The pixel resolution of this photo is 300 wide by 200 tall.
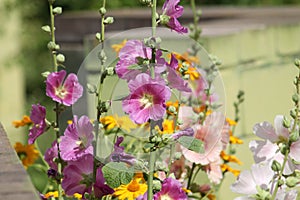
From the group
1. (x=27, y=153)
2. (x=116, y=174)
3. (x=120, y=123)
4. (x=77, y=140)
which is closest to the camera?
(x=116, y=174)

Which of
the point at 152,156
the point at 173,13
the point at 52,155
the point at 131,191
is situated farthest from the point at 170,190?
the point at 52,155

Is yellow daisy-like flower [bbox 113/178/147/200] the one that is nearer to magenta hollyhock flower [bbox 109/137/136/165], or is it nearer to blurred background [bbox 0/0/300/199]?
magenta hollyhock flower [bbox 109/137/136/165]

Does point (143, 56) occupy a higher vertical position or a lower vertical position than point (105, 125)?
higher

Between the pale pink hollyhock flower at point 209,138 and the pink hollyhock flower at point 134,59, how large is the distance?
273 millimetres

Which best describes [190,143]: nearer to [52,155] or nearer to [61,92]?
[61,92]

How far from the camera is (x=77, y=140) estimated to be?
1454mm

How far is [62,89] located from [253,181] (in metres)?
0.36

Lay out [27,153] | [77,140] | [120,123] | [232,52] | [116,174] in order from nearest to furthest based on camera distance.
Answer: [116,174]
[77,140]
[120,123]
[27,153]
[232,52]

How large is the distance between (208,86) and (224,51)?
5.68ft

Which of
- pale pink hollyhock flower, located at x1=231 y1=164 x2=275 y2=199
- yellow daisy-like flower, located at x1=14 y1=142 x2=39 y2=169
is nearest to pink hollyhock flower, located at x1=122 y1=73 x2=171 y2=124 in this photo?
pale pink hollyhock flower, located at x1=231 y1=164 x2=275 y2=199

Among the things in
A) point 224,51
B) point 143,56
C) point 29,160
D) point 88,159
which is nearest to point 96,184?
point 88,159

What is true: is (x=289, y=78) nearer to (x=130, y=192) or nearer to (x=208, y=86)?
(x=208, y=86)

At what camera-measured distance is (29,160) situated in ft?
6.63

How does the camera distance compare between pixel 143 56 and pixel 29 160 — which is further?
pixel 29 160
